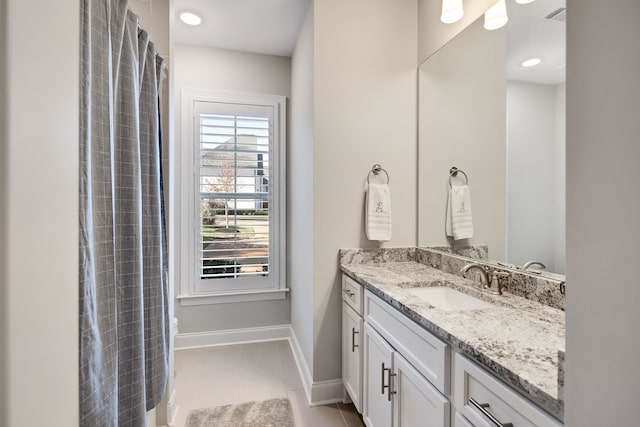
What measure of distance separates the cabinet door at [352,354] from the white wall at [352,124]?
0.29 ft

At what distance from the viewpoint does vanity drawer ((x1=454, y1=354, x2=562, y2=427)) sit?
0.68 m

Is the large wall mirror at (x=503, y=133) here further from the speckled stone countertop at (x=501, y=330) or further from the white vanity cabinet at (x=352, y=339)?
the white vanity cabinet at (x=352, y=339)

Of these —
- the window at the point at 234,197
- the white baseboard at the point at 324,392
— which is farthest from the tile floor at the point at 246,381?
the window at the point at 234,197

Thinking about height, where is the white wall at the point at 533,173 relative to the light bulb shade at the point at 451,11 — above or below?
below

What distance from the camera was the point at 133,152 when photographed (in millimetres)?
1225

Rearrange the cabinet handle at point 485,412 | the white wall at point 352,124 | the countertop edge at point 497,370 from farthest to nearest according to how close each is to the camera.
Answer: the white wall at point 352,124
the cabinet handle at point 485,412
the countertop edge at point 497,370

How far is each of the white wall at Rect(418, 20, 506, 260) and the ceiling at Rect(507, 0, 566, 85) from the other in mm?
69

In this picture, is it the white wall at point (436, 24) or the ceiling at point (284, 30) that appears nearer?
the ceiling at point (284, 30)

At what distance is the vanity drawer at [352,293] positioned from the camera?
5.59 ft

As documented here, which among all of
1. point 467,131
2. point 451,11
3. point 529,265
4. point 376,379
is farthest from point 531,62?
point 376,379

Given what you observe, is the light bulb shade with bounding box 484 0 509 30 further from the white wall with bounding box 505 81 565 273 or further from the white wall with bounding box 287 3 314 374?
the white wall with bounding box 287 3 314 374

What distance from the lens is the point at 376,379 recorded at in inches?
58.6
